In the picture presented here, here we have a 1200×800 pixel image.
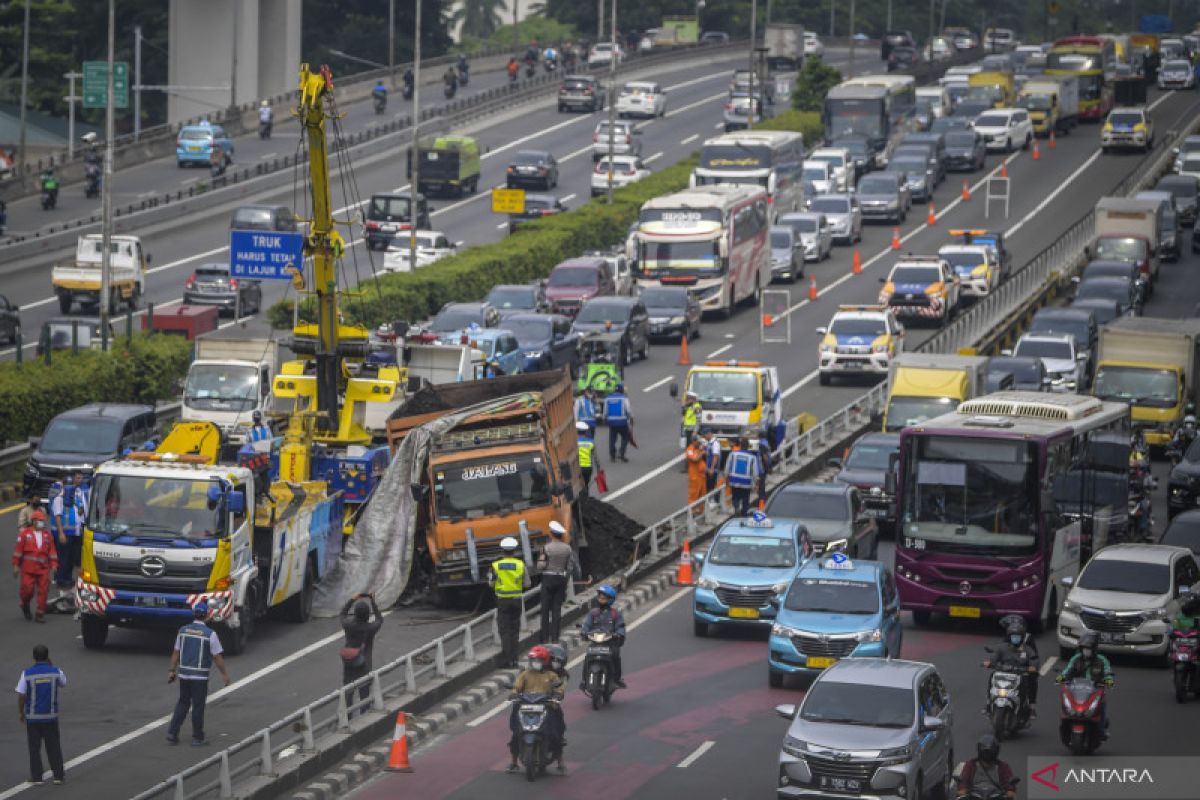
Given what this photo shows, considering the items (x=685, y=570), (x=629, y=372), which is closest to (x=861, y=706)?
(x=685, y=570)

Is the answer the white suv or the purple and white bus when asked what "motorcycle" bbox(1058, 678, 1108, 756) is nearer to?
the purple and white bus

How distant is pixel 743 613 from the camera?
2988 centimetres

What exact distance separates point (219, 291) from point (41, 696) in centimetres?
3798

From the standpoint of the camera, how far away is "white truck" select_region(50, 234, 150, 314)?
58406mm

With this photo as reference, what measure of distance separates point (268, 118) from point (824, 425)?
55.4 metres

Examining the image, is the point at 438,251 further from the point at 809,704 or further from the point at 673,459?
the point at 809,704

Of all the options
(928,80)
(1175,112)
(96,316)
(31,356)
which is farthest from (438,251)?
(928,80)

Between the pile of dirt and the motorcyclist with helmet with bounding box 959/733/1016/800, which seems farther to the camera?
the pile of dirt

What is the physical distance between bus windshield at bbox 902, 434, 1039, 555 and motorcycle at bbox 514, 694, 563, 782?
9506 mm

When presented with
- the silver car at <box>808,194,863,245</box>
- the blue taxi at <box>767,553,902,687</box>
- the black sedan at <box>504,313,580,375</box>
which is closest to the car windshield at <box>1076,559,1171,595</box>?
the blue taxi at <box>767,553,902,687</box>

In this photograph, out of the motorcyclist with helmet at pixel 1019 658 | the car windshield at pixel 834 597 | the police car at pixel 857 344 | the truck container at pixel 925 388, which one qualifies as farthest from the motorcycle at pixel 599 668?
the police car at pixel 857 344

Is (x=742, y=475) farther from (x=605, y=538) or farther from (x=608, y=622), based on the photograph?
(x=608, y=622)

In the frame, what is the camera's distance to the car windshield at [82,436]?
1457 inches

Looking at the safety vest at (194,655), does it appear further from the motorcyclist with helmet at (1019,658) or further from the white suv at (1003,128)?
the white suv at (1003,128)
